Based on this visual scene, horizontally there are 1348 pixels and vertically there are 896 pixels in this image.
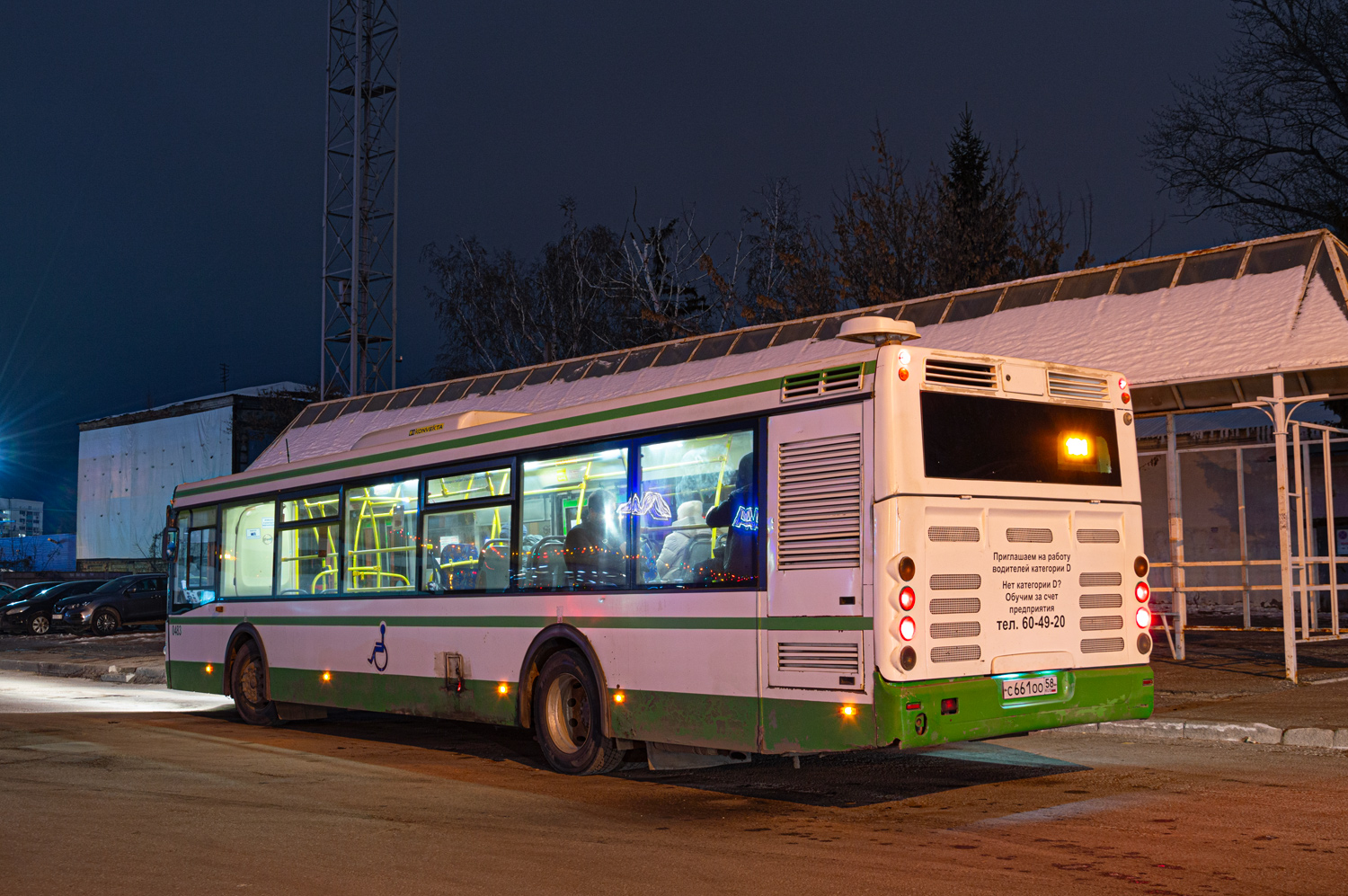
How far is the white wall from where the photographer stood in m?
60.8

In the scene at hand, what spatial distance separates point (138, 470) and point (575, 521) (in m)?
61.1

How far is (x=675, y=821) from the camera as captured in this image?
8.30 m

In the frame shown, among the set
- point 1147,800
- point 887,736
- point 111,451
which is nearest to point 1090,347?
point 1147,800

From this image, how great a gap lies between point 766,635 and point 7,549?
88091mm

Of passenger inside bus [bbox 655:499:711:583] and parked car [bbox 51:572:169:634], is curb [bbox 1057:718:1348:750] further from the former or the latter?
parked car [bbox 51:572:169:634]

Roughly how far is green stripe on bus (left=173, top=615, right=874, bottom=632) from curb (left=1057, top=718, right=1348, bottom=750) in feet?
10.8

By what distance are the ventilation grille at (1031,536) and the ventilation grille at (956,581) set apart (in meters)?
0.44

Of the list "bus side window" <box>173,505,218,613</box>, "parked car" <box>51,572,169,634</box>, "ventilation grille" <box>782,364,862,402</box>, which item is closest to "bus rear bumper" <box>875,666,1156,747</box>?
"ventilation grille" <box>782,364,862,402</box>

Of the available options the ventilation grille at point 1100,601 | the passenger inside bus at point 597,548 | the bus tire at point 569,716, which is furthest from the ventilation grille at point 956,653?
the bus tire at point 569,716

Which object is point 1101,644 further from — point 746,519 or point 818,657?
point 746,519

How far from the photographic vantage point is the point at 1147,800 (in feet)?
27.8

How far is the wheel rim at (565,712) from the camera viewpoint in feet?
34.4

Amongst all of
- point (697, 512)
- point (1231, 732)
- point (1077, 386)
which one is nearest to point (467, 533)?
point (697, 512)

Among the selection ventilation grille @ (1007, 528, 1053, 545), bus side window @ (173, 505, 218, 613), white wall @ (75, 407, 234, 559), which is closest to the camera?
ventilation grille @ (1007, 528, 1053, 545)
